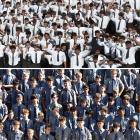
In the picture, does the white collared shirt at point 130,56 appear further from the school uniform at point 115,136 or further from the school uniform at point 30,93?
the school uniform at point 115,136

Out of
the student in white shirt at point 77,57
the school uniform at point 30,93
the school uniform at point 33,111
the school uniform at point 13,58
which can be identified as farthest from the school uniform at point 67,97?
the school uniform at point 13,58

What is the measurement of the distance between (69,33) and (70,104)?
398 cm

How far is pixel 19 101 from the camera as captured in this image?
14586mm

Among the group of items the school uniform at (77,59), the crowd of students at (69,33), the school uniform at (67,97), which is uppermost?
the crowd of students at (69,33)

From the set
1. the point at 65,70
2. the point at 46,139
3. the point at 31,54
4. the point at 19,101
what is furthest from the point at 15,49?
the point at 46,139

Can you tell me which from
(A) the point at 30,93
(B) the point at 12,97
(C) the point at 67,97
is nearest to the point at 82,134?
(C) the point at 67,97

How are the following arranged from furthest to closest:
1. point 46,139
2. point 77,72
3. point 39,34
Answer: point 39,34
point 77,72
point 46,139

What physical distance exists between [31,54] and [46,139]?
11.5 feet

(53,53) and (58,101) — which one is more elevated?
(53,53)

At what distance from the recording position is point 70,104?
14656mm

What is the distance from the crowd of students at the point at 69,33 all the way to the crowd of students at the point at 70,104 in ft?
2.22

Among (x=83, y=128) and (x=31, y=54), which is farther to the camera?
(x=31, y=54)

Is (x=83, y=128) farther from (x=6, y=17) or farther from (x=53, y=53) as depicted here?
(x=6, y=17)

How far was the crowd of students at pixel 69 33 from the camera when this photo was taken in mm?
16797
